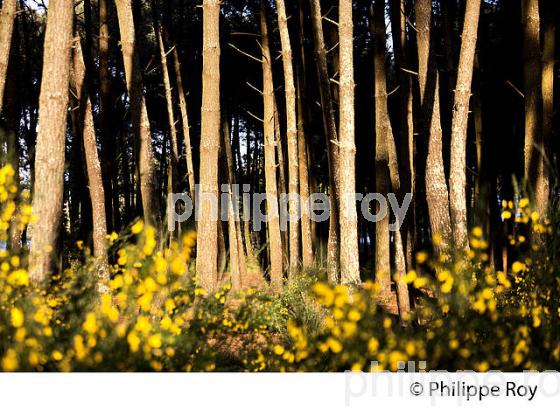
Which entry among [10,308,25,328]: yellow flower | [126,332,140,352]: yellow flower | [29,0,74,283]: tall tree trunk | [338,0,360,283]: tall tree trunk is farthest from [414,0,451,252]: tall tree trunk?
[10,308,25,328]: yellow flower

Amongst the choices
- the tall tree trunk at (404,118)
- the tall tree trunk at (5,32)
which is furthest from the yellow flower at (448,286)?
the tall tree trunk at (5,32)

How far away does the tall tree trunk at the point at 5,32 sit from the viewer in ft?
26.6

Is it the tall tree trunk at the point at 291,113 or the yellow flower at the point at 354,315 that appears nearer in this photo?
the yellow flower at the point at 354,315

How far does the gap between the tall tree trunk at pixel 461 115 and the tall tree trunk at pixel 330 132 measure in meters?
1.79

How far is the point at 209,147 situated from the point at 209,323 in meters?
4.06

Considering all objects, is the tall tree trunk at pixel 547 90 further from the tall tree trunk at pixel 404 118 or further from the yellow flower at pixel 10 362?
the yellow flower at pixel 10 362

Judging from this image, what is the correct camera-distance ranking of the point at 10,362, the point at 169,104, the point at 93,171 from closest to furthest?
the point at 10,362 < the point at 93,171 < the point at 169,104

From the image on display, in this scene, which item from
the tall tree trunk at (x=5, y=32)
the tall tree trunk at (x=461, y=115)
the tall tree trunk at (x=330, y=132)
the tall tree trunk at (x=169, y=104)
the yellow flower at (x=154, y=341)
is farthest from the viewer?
the tall tree trunk at (x=169, y=104)

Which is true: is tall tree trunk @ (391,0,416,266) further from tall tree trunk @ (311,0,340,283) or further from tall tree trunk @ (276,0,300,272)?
tall tree trunk @ (276,0,300,272)

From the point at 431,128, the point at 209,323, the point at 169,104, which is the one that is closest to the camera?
the point at 209,323

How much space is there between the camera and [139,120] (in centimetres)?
770

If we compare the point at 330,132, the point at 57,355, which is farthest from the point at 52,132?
the point at 330,132

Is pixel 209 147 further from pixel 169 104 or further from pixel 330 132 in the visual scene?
pixel 169 104
